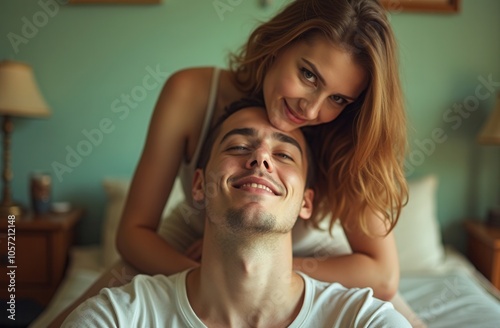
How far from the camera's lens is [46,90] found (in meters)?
2.73

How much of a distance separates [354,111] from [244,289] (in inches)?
21.3

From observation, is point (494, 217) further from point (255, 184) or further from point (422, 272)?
point (255, 184)

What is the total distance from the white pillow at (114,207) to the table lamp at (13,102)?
496 mm

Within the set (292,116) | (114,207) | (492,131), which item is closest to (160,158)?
(292,116)

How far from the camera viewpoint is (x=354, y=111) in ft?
4.05

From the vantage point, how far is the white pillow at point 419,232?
2.37 m

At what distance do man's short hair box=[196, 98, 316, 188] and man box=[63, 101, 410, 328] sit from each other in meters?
0.17

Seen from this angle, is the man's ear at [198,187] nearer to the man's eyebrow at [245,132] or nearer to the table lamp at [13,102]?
the man's eyebrow at [245,132]

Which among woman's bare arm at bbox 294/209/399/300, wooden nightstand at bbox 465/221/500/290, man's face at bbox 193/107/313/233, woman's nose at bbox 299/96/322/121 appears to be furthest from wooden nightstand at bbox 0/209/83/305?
wooden nightstand at bbox 465/221/500/290

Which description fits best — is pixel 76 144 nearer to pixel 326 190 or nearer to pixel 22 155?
pixel 22 155

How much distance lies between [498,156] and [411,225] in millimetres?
842

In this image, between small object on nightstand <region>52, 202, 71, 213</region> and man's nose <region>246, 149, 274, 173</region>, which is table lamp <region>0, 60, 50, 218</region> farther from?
man's nose <region>246, 149, 274, 173</region>

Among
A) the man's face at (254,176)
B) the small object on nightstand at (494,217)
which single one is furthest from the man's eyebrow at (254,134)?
the small object on nightstand at (494,217)

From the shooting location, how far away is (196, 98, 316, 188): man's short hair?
1.29 meters
